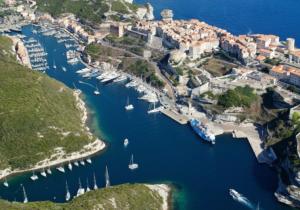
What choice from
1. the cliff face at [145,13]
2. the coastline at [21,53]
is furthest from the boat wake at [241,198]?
the cliff face at [145,13]

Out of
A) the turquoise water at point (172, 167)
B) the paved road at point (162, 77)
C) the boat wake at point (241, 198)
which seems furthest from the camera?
the paved road at point (162, 77)

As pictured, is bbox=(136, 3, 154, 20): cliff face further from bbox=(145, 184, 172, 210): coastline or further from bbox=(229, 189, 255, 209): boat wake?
bbox=(229, 189, 255, 209): boat wake

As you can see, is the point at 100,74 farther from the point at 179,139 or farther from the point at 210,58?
the point at 179,139

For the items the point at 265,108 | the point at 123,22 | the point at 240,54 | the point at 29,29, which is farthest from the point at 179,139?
the point at 29,29

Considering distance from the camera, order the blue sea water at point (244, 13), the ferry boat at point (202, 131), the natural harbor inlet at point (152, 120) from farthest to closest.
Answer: the blue sea water at point (244, 13) < the ferry boat at point (202, 131) < the natural harbor inlet at point (152, 120)

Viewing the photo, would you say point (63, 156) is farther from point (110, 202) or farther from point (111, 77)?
point (111, 77)

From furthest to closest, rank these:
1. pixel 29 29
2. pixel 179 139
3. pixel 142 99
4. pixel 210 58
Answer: pixel 29 29 < pixel 210 58 < pixel 142 99 < pixel 179 139

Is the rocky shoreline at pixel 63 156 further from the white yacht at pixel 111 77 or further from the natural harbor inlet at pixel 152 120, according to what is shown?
the white yacht at pixel 111 77
